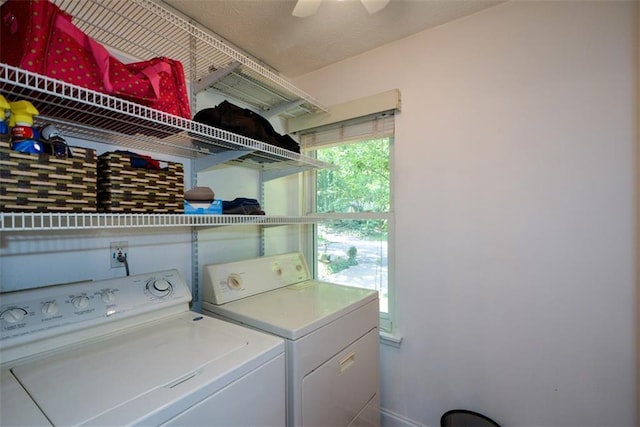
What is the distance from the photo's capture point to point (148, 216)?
1031mm

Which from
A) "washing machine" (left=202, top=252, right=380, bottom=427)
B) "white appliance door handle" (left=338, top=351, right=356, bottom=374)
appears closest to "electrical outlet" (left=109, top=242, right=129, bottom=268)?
"washing machine" (left=202, top=252, right=380, bottom=427)

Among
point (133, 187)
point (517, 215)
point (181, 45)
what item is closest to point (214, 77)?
point (181, 45)

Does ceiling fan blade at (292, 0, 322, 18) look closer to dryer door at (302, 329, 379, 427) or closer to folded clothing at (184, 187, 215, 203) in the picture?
folded clothing at (184, 187, 215, 203)

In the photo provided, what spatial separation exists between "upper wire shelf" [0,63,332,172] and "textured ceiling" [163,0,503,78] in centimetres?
71

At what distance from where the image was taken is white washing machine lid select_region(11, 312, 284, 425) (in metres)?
0.69

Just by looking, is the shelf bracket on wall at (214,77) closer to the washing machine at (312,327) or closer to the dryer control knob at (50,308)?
the washing machine at (312,327)

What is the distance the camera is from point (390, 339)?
183 centimetres

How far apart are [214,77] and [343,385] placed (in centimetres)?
167

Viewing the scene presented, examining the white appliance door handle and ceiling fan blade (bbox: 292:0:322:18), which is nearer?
ceiling fan blade (bbox: 292:0:322:18)

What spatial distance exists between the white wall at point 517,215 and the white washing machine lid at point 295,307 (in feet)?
1.48

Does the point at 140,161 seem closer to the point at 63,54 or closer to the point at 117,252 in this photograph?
the point at 63,54

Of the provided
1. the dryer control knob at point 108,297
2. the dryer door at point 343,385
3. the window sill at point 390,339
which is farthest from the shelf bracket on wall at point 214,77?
the window sill at point 390,339

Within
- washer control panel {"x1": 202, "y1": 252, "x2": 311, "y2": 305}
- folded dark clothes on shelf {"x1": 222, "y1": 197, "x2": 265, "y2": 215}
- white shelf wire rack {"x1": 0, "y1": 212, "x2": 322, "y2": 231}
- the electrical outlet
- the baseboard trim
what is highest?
folded dark clothes on shelf {"x1": 222, "y1": 197, "x2": 265, "y2": 215}

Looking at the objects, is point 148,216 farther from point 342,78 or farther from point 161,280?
point 342,78
